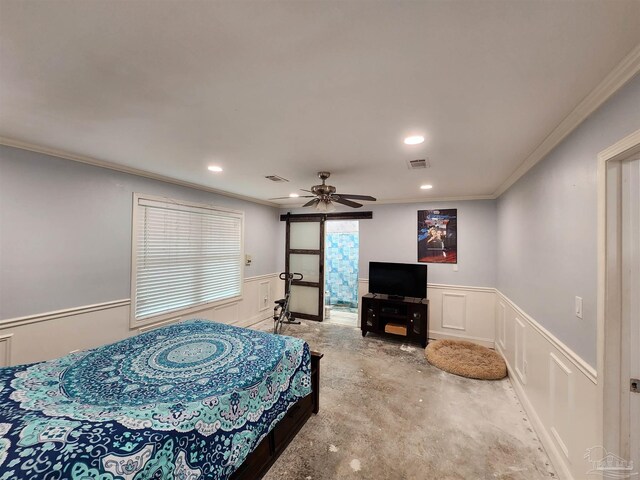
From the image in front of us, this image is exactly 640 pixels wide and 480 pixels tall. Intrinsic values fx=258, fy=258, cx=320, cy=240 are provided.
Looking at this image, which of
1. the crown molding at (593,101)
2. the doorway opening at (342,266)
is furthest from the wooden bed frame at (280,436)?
the doorway opening at (342,266)

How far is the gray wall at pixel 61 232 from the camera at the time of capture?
88.4 inches

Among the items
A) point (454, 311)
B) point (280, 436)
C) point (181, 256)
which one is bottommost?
point (280, 436)

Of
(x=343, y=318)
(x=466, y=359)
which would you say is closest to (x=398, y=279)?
(x=466, y=359)

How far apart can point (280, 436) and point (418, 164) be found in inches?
110

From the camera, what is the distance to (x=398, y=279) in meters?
4.62

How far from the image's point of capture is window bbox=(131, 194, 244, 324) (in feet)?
10.7

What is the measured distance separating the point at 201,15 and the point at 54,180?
2632mm

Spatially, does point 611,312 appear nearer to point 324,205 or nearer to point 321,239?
point 324,205

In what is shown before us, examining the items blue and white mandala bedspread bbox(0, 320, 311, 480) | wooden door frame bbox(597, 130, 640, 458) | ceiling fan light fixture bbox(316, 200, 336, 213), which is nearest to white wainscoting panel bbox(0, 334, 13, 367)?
blue and white mandala bedspread bbox(0, 320, 311, 480)

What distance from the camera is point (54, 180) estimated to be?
2.50 meters

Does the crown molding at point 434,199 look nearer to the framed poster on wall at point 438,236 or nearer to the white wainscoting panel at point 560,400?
the framed poster on wall at point 438,236

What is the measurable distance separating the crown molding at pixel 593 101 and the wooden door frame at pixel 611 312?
0.30 metres

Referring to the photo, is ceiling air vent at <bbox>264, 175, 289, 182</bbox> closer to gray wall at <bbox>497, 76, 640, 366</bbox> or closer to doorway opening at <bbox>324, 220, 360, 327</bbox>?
gray wall at <bbox>497, 76, 640, 366</bbox>

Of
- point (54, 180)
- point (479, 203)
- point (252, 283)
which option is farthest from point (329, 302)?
point (54, 180)
